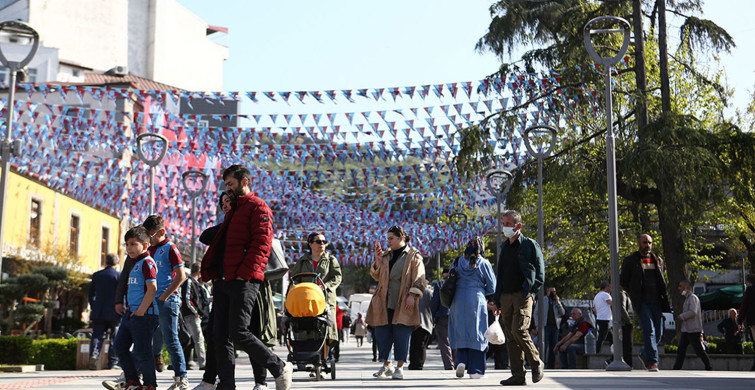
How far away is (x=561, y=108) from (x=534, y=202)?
7.58 meters

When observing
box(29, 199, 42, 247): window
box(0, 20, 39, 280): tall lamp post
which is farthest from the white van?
box(0, 20, 39, 280): tall lamp post

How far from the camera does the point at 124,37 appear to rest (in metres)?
59.1

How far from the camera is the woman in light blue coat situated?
11.0m

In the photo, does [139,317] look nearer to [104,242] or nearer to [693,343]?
[693,343]

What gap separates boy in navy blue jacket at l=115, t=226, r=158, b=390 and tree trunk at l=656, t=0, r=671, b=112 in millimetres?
16394

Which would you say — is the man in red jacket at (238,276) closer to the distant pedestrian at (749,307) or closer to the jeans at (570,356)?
the distant pedestrian at (749,307)

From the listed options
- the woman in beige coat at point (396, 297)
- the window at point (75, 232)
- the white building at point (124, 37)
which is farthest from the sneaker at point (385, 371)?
the white building at point (124, 37)

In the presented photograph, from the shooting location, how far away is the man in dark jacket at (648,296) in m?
12.9

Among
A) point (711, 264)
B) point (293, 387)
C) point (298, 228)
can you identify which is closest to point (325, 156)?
point (711, 264)

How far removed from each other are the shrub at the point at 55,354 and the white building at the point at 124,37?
3788cm

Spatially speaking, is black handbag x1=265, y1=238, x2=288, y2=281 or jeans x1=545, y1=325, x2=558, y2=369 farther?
jeans x1=545, y1=325, x2=558, y2=369

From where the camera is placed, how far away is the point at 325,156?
1073 inches

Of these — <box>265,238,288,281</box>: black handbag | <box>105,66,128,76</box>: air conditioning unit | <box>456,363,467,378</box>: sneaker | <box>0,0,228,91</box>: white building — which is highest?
<box>0,0,228,91</box>: white building

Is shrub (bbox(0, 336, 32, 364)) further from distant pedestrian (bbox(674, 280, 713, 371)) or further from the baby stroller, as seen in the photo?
distant pedestrian (bbox(674, 280, 713, 371))
